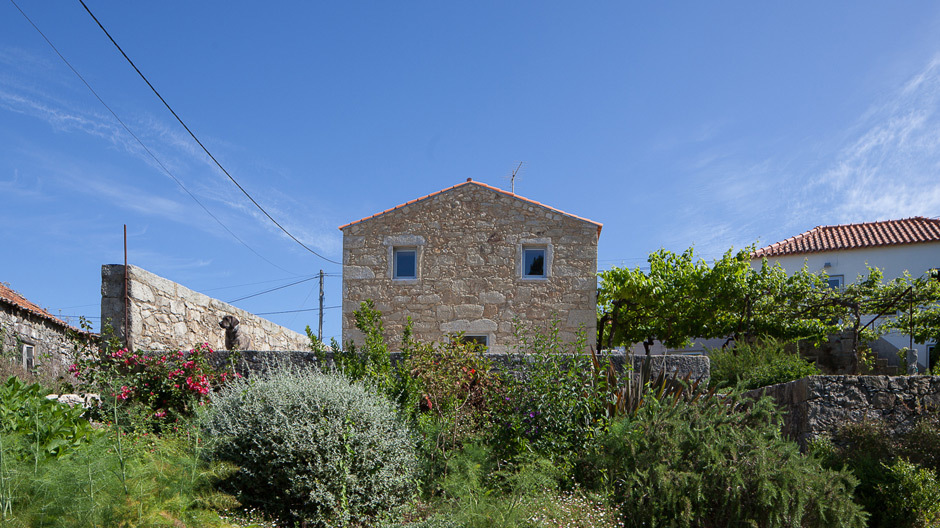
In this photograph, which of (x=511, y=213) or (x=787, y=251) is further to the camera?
(x=787, y=251)

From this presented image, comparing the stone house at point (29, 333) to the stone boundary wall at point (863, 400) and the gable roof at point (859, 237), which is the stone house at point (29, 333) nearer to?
the stone boundary wall at point (863, 400)

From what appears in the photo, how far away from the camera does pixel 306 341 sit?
1527 cm

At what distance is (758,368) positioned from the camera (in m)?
9.17

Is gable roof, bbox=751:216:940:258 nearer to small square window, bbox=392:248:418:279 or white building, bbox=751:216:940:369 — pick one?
white building, bbox=751:216:940:369

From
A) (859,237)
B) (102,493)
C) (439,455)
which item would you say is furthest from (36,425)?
(859,237)

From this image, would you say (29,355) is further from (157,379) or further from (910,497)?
(910,497)

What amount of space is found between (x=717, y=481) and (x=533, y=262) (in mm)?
7162

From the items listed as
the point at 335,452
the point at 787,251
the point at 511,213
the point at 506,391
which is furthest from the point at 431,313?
the point at 787,251

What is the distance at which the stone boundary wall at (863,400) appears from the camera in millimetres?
7066

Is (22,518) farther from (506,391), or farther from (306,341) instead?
(306,341)

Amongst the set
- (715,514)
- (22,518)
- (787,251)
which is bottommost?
(715,514)

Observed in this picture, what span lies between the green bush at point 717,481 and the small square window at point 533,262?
6.62 meters

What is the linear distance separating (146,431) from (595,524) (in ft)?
15.9

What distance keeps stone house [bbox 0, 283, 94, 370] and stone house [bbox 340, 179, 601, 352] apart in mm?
5901
